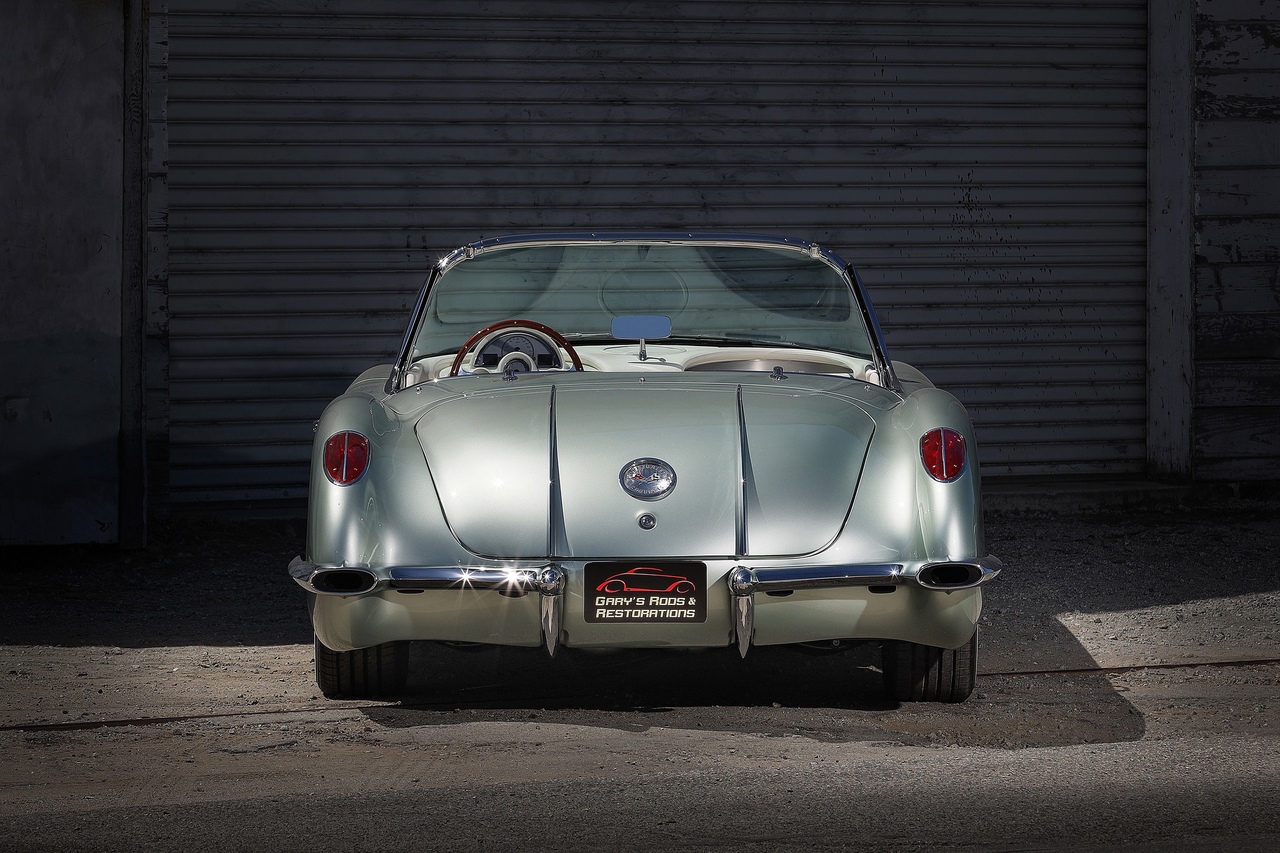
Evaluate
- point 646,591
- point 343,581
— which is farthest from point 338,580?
point 646,591

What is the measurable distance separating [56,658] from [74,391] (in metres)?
2.60

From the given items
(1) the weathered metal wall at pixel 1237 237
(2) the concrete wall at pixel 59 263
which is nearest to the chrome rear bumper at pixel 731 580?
(2) the concrete wall at pixel 59 263

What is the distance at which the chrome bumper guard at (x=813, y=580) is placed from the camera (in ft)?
12.7

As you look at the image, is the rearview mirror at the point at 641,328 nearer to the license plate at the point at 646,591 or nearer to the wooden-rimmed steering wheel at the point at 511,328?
the wooden-rimmed steering wheel at the point at 511,328

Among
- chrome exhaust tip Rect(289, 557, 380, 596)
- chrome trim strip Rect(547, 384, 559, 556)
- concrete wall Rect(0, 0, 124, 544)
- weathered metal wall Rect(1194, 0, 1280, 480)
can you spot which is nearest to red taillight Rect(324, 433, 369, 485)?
chrome exhaust tip Rect(289, 557, 380, 596)

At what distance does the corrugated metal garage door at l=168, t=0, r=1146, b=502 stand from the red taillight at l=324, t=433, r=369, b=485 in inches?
193

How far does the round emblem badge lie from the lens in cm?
397

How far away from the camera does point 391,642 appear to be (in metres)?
4.06

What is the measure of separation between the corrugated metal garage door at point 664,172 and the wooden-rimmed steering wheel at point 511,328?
421cm

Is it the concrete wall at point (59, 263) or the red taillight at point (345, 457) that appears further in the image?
the concrete wall at point (59, 263)

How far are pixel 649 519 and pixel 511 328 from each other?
1246mm

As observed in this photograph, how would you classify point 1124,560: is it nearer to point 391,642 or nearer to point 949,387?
point 949,387

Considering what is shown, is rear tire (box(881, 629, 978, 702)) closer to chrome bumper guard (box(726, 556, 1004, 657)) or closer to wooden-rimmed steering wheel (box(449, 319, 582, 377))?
chrome bumper guard (box(726, 556, 1004, 657))

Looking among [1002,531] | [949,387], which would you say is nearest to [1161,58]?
[949,387]
